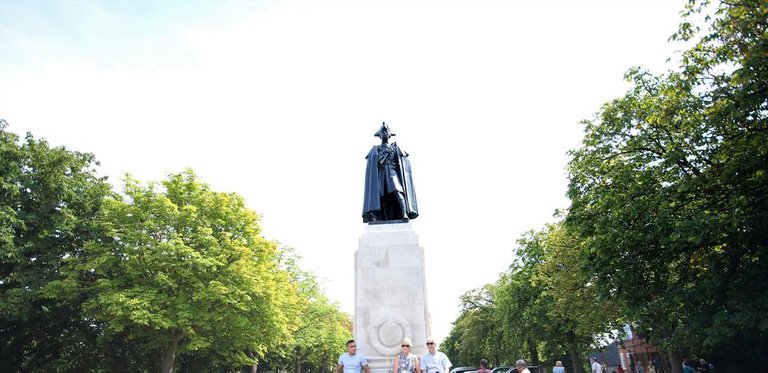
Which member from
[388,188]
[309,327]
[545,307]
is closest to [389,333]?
[388,188]

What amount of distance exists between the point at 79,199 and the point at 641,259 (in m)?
26.7

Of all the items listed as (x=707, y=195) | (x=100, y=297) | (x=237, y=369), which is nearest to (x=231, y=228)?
(x=100, y=297)

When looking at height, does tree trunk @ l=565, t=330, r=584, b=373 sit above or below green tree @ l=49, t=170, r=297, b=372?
below

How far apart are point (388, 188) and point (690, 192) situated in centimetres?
910

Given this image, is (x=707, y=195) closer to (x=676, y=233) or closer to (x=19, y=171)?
(x=676, y=233)

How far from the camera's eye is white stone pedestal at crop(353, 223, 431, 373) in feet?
35.0

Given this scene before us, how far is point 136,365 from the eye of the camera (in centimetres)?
3020

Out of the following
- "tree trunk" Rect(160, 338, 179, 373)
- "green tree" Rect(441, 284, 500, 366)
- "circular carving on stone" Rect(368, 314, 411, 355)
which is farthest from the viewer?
"green tree" Rect(441, 284, 500, 366)

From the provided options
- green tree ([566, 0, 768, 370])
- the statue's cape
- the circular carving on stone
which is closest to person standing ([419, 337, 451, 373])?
the circular carving on stone

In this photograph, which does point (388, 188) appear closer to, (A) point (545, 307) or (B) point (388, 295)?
(B) point (388, 295)

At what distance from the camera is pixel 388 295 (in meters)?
11.1

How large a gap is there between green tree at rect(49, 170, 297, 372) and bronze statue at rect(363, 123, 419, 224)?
1443cm

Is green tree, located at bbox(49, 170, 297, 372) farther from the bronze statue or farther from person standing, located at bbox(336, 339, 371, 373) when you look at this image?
person standing, located at bbox(336, 339, 371, 373)

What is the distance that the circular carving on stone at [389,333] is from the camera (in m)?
10.6
